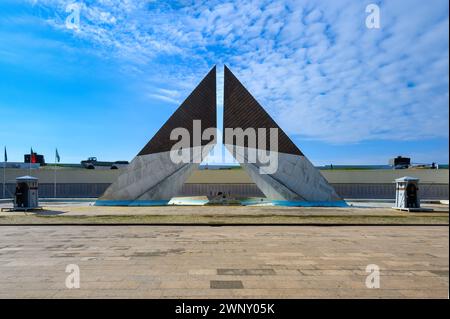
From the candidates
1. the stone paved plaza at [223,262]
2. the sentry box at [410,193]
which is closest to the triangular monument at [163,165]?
the stone paved plaza at [223,262]

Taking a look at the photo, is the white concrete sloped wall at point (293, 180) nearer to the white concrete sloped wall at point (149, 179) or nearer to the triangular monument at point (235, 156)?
the triangular monument at point (235, 156)

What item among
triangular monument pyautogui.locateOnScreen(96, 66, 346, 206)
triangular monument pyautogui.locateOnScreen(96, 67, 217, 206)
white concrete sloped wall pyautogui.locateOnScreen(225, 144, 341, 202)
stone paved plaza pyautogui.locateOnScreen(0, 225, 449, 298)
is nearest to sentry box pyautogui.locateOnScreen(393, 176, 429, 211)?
triangular monument pyautogui.locateOnScreen(96, 66, 346, 206)

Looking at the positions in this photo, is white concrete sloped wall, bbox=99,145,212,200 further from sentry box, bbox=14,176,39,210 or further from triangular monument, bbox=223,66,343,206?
triangular monument, bbox=223,66,343,206

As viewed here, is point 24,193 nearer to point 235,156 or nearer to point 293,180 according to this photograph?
point 235,156

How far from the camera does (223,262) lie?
21.3 feet

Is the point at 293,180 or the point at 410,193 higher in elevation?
the point at 293,180

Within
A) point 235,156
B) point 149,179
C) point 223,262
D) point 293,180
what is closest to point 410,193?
point 293,180

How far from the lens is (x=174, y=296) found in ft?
15.1

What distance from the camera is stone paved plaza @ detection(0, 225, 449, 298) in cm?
484

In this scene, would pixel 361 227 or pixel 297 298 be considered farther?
pixel 361 227

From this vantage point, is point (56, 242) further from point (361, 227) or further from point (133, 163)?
point (133, 163)

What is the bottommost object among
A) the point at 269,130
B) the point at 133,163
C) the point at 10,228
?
the point at 10,228

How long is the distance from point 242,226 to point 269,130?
10056 millimetres
